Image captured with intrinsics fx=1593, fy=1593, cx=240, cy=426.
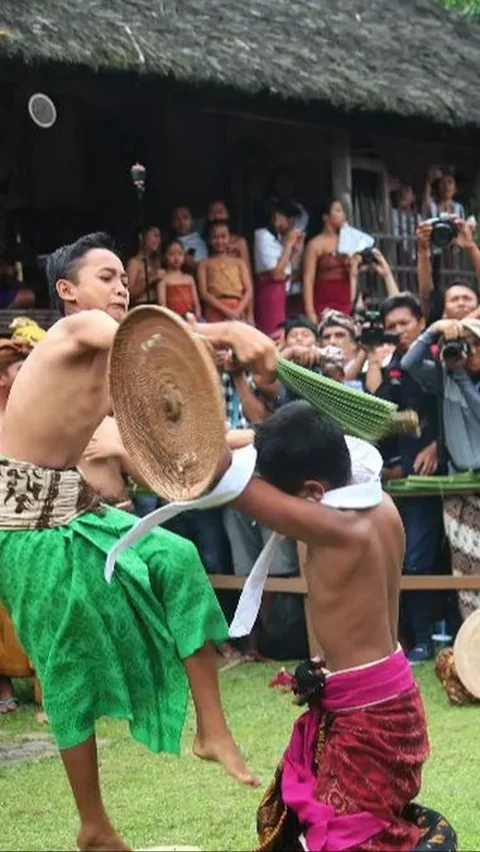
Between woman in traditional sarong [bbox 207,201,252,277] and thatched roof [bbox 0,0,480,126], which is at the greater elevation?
thatched roof [bbox 0,0,480,126]

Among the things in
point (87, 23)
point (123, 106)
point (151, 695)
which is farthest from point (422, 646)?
point (123, 106)

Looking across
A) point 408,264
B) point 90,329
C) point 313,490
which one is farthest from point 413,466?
point 408,264

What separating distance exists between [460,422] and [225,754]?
13.6 ft

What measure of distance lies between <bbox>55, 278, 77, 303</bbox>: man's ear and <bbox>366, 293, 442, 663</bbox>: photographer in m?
3.60

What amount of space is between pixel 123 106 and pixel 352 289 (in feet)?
8.76

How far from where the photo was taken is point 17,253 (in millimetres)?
12539

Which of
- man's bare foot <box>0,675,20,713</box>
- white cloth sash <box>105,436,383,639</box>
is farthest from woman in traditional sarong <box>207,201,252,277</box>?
white cloth sash <box>105,436,383,639</box>

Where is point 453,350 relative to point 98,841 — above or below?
above

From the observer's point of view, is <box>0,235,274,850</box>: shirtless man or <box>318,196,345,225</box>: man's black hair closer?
<box>0,235,274,850</box>: shirtless man

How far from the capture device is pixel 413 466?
28.7 feet

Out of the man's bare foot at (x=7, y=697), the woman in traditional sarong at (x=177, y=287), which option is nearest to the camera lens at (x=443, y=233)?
→ the woman in traditional sarong at (x=177, y=287)

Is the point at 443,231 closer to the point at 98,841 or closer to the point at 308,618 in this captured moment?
the point at 308,618

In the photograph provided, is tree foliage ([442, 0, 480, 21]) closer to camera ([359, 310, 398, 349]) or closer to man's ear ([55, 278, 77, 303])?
camera ([359, 310, 398, 349])

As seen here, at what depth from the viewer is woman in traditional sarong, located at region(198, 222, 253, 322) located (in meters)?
11.8
